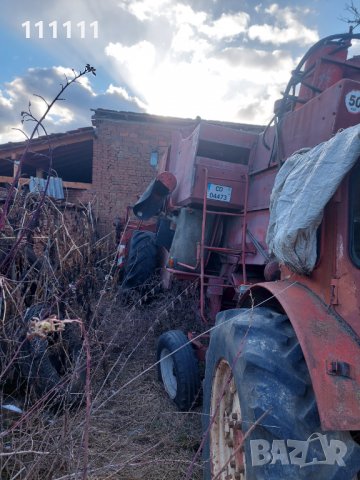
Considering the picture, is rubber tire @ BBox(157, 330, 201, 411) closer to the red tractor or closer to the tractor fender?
the red tractor

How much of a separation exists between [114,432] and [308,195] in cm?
214

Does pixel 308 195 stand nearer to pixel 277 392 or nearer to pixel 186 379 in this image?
pixel 277 392

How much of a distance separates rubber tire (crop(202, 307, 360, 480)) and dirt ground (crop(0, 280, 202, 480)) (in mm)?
402

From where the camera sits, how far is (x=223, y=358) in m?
2.13

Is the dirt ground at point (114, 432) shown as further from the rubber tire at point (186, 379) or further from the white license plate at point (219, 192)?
the white license plate at point (219, 192)

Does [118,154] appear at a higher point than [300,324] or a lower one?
higher

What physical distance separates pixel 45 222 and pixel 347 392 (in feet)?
8.51

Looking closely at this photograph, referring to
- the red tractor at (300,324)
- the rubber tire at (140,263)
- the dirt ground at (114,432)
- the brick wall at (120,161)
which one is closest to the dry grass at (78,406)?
the dirt ground at (114,432)

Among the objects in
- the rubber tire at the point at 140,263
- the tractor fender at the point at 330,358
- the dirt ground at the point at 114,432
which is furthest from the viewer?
the rubber tire at the point at 140,263

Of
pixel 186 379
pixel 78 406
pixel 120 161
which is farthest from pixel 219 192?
pixel 120 161

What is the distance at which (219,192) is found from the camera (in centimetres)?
379

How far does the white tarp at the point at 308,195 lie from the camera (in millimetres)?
1668

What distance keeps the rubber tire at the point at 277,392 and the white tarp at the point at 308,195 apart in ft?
1.04

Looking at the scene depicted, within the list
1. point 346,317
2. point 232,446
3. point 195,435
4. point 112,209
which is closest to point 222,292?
point 195,435
